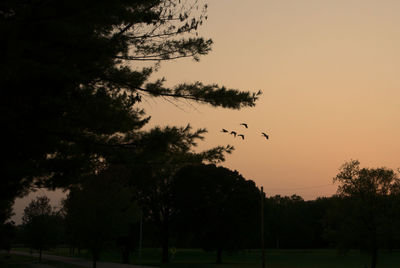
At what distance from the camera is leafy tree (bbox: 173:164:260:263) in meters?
54.4

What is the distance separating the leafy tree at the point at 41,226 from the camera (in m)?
57.6

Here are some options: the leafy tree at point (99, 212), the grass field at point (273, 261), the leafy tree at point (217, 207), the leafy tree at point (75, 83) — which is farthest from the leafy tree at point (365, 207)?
the leafy tree at point (75, 83)

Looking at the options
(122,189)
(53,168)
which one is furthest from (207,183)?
(53,168)

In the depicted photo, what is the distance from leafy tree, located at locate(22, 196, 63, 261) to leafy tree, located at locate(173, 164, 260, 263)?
15208 mm

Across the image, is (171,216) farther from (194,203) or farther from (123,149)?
(123,149)

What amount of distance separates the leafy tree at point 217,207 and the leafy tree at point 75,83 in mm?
41097

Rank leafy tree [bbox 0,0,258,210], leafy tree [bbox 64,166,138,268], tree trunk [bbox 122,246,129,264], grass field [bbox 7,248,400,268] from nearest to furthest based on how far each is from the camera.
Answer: leafy tree [bbox 0,0,258,210] < leafy tree [bbox 64,166,138,268] < grass field [bbox 7,248,400,268] < tree trunk [bbox 122,246,129,264]

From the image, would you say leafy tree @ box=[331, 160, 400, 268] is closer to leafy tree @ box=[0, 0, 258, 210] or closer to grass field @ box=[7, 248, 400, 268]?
grass field @ box=[7, 248, 400, 268]

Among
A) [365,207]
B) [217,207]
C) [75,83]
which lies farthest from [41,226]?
[75,83]

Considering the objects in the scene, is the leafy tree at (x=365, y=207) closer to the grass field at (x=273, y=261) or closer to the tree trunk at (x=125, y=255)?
the grass field at (x=273, y=261)

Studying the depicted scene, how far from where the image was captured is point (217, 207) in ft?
182

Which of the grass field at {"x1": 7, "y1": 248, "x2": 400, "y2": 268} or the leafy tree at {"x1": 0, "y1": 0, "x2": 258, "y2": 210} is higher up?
the leafy tree at {"x1": 0, "y1": 0, "x2": 258, "y2": 210}

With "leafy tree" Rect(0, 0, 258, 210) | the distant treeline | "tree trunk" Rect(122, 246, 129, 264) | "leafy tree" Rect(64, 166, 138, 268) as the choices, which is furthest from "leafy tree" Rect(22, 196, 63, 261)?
"leafy tree" Rect(0, 0, 258, 210)

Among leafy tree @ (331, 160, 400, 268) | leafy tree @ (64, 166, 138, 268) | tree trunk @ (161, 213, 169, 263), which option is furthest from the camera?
tree trunk @ (161, 213, 169, 263)
